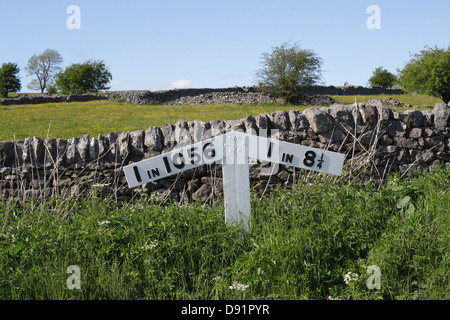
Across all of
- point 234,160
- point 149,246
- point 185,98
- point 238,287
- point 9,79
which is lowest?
point 238,287

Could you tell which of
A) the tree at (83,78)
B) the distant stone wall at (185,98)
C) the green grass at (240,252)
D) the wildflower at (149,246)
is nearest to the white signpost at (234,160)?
the green grass at (240,252)

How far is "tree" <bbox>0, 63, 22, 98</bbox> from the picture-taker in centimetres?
5862

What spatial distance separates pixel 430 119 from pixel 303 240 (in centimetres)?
440

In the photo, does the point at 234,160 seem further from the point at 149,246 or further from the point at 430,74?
the point at 430,74

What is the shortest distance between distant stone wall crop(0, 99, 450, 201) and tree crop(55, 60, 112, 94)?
48568mm

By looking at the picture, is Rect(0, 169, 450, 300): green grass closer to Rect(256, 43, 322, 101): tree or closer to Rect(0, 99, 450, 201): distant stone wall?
Rect(0, 99, 450, 201): distant stone wall

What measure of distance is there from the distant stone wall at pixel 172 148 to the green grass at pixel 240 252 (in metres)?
1.26

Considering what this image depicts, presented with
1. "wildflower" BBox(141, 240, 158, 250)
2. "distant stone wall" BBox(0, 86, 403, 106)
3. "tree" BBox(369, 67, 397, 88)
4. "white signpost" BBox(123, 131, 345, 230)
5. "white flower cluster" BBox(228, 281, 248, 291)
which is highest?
"tree" BBox(369, 67, 397, 88)

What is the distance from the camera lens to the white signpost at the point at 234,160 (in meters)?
4.84

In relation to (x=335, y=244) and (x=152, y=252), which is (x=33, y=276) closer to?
(x=152, y=252)

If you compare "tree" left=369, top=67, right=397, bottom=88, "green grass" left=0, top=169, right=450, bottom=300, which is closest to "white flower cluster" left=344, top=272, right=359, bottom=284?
"green grass" left=0, top=169, right=450, bottom=300

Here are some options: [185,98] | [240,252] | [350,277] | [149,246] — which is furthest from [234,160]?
[185,98]

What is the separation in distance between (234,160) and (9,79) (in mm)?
63900

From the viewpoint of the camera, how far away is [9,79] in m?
59.3
